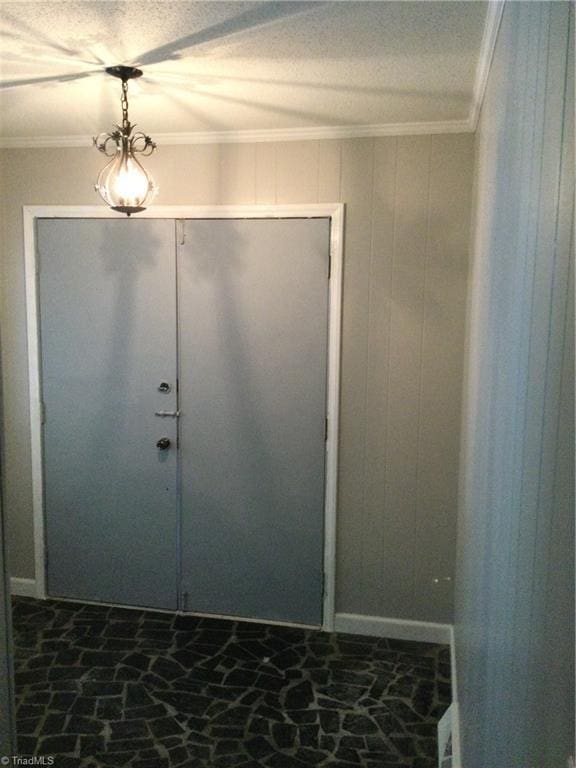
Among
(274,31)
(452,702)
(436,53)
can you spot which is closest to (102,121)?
Answer: (274,31)

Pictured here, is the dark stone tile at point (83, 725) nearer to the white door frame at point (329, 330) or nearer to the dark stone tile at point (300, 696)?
the dark stone tile at point (300, 696)

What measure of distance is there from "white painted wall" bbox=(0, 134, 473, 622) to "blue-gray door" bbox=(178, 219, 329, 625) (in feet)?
0.50

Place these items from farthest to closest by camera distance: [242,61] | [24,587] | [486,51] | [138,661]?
1. [24,587]
2. [138,661]
3. [242,61]
4. [486,51]

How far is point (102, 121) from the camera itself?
274 centimetres

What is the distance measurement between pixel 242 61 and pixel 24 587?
3.02 metres

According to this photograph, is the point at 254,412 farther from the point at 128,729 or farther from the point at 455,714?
the point at 455,714

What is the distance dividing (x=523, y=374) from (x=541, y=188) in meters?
0.28

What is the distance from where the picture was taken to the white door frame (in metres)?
2.83

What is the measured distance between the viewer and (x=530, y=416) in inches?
33.3

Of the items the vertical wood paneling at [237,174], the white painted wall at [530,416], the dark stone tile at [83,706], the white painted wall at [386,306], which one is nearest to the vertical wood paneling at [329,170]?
the white painted wall at [386,306]

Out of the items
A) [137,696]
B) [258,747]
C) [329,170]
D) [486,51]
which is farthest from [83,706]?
[486,51]

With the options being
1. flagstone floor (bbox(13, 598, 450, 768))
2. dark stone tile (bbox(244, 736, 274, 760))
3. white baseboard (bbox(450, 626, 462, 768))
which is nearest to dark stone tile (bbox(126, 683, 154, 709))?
flagstone floor (bbox(13, 598, 450, 768))

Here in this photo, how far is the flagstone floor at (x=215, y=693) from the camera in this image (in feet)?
7.25

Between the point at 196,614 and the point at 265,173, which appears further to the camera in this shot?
the point at 196,614
